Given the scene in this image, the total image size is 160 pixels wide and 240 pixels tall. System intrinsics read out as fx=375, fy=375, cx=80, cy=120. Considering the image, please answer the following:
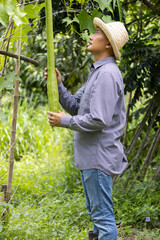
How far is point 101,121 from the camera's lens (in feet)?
7.12

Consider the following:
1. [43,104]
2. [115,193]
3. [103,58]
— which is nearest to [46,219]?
[115,193]

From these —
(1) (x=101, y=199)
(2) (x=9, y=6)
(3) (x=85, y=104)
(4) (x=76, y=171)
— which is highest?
(2) (x=9, y=6)

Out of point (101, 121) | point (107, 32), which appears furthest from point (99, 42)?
point (101, 121)

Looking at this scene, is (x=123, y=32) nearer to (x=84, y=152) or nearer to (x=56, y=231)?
(x=84, y=152)

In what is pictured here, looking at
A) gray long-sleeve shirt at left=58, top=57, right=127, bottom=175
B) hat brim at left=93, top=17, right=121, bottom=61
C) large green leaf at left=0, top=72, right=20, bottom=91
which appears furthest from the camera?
hat brim at left=93, top=17, right=121, bottom=61

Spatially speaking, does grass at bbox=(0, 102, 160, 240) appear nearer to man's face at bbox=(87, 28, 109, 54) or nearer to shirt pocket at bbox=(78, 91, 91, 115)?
shirt pocket at bbox=(78, 91, 91, 115)

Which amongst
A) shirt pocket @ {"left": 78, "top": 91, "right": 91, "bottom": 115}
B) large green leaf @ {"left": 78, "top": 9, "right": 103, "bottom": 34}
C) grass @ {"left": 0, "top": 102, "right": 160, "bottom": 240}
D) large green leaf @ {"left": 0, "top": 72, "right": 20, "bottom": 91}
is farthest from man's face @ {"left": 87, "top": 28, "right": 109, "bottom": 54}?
grass @ {"left": 0, "top": 102, "right": 160, "bottom": 240}

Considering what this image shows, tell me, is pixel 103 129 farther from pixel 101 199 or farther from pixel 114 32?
pixel 114 32

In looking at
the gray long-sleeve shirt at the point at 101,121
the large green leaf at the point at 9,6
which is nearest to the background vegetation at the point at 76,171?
the gray long-sleeve shirt at the point at 101,121

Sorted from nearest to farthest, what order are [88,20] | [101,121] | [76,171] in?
[101,121]
[88,20]
[76,171]

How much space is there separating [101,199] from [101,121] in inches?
20.3

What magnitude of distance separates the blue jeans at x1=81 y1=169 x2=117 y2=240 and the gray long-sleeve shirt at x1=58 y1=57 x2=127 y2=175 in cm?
5

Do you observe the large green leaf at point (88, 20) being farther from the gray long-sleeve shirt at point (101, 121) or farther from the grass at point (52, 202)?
the grass at point (52, 202)

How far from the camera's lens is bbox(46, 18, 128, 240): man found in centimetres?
222
